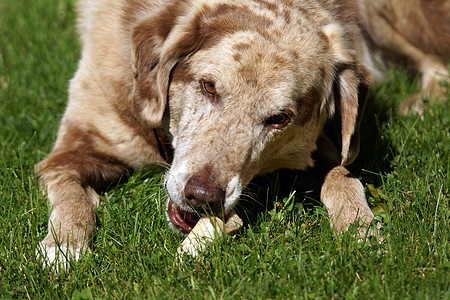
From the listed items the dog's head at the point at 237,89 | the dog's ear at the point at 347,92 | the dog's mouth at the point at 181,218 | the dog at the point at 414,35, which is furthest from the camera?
the dog at the point at 414,35

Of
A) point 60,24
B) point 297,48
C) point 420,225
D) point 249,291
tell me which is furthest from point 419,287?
point 60,24

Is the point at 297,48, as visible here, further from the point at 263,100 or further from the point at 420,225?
the point at 420,225

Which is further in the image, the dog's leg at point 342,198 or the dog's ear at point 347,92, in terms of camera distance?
the dog's ear at point 347,92

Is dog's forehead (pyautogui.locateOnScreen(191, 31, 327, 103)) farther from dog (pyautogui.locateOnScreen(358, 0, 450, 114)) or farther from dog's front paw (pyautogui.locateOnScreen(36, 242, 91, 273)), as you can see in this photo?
dog (pyautogui.locateOnScreen(358, 0, 450, 114))

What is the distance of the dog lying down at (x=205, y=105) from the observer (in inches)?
114

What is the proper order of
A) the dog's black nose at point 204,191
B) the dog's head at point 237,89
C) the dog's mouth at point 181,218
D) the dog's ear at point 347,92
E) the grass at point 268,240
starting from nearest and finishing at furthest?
the grass at point 268,240, the dog's black nose at point 204,191, the dog's head at point 237,89, the dog's mouth at point 181,218, the dog's ear at point 347,92

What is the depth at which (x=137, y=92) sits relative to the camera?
3.21m

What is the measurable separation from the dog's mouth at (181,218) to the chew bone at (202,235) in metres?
0.12

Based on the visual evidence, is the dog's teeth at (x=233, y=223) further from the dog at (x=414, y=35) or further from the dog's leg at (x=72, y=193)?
the dog at (x=414, y=35)

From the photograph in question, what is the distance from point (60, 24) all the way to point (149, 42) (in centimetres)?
305

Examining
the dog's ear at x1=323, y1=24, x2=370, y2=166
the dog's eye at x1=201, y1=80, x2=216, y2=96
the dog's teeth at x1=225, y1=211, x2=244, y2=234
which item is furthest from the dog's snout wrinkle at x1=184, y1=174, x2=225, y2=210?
the dog's ear at x1=323, y1=24, x2=370, y2=166

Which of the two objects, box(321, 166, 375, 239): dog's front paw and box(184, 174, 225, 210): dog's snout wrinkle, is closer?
box(184, 174, 225, 210): dog's snout wrinkle

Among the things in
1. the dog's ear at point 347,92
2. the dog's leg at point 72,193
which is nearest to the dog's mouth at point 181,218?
the dog's leg at point 72,193

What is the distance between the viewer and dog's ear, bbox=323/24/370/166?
3.25m
